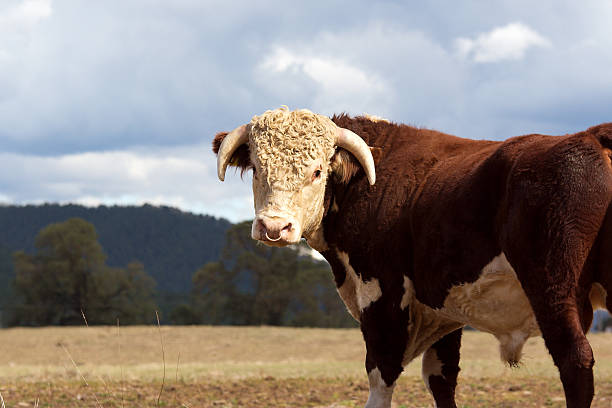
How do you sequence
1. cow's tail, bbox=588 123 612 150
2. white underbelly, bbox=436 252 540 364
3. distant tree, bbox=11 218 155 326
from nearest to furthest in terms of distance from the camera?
cow's tail, bbox=588 123 612 150 → white underbelly, bbox=436 252 540 364 → distant tree, bbox=11 218 155 326

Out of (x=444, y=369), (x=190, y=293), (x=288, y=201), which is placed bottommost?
(x=190, y=293)

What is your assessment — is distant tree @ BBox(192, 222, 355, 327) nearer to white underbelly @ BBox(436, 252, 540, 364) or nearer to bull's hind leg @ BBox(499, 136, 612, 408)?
white underbelly @ BBox(436, 252, 540, 364)

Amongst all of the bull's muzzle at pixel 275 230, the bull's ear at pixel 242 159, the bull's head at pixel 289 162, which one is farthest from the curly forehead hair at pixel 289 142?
the bull's muzzle at pixel 275 230

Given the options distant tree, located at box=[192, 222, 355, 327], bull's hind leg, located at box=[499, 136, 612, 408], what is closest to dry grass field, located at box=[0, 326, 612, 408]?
bull's hind leg, located at box=[499, 136, 612, 408]

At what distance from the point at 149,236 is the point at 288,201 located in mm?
105130

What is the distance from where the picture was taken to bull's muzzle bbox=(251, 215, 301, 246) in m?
6.12

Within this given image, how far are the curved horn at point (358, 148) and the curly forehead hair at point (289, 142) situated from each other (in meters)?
0.08

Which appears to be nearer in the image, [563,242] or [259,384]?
[563,242]

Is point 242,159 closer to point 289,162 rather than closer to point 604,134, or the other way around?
point 289,162

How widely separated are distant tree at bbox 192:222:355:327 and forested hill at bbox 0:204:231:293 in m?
42.1

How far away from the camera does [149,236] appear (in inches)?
4291

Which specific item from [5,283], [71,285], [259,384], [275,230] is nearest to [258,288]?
[71,285]

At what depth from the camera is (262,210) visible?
20.9 feet

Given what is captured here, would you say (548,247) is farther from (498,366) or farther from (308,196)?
(498,366)
